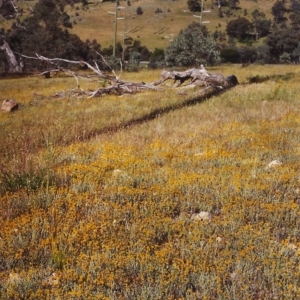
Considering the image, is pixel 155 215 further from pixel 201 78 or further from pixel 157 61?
pixel 157 61

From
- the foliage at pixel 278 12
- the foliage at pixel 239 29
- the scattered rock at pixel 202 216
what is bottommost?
the foliage at pixel 239 29

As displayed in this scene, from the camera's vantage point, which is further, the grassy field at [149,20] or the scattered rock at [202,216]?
the grassy field at [149,20]

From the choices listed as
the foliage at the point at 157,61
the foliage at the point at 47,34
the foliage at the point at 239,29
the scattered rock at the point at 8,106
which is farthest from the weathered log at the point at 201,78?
the foliage at the point at 239,29

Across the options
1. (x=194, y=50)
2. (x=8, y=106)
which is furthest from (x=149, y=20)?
(x=8, y=106)

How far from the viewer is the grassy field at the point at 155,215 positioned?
12.1 feet

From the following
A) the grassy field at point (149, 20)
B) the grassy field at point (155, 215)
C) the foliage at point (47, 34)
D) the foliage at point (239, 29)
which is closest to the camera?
the grassy field at point (155, 215)

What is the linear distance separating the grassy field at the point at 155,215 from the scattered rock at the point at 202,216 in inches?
1.8

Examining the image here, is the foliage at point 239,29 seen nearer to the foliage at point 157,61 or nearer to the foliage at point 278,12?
the foliage at point 278,12

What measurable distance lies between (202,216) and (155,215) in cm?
59

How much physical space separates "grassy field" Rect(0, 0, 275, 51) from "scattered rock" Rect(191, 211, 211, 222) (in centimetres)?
11064

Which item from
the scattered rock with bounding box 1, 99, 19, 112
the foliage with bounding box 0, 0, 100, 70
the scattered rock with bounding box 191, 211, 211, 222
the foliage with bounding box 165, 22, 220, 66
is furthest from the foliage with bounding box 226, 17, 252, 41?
the scattered rock with bounding box 191, 211, 211, 222

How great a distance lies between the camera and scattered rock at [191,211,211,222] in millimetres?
4988

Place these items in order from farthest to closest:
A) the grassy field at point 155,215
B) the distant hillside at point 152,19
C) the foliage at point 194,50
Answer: the distant hillside at point 152,19 < the foliage at point 194,50 < the grassy field at point 155,215

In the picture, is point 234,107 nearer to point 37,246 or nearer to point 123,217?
point 123,217
